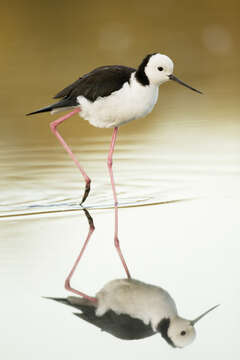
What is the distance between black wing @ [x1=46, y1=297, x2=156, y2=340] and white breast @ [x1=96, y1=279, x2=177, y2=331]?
0.02m

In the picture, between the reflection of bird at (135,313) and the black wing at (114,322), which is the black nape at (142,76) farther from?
the black wing at (114,322)

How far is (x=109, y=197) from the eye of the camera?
479 centimetres

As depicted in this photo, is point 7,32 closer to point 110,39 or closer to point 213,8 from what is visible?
point 110,39

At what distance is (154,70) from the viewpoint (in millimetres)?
4734

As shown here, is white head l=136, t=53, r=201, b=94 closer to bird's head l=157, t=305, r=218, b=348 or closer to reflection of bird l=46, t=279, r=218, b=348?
reflection of bird l=46, t=279, r=218, b=348

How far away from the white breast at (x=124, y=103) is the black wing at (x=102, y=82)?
27mm

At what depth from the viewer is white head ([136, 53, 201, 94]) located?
186 inches

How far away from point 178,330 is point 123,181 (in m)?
2.43

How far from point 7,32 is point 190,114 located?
347 cm

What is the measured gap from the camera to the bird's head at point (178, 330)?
8.95ft

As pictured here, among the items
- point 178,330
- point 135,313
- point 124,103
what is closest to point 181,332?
point 178,330

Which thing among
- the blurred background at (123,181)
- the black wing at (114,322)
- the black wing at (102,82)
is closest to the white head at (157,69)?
the black wing at (102,82)

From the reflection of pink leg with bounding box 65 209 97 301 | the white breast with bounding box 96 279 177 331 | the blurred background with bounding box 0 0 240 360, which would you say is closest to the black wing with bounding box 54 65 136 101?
the blurred background with bounding box 0 0 240 360

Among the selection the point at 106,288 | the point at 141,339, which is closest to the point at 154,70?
the point at 106,288
